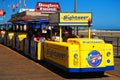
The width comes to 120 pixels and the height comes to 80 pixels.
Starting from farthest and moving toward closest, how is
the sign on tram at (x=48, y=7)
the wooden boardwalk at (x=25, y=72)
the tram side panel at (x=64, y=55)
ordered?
the sign on tram at (x=48, y=7) < the wooden boardwalk at (x=25, y=72) < the tram side panel at (x=64, y=55)

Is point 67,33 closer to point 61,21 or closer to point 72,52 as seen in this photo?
point 61,21

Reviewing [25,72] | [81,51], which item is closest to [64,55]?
[81,51]

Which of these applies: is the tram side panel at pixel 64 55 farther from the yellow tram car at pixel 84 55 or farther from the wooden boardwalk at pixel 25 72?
the wooden boardwalk at pixel 25 72

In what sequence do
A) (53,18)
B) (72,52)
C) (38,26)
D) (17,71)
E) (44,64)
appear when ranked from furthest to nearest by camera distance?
(38,26)
(44,64)
(53,18)
(17,71)
(72,52)

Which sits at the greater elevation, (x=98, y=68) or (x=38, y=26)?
(x=38, y=26)

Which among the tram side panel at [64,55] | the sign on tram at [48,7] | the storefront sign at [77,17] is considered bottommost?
the tram side panel at [64,55]

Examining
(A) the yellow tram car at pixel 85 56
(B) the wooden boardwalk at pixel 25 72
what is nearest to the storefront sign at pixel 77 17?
(A) the yellow tram car at pixel 85 56

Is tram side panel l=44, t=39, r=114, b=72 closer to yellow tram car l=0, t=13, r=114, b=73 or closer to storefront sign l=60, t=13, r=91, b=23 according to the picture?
yellow tram car l=0, t=13, r=114, b=73

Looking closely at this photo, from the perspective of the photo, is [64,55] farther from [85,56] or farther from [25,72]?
[25,72]

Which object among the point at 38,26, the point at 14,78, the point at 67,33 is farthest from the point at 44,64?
the point at 38,26

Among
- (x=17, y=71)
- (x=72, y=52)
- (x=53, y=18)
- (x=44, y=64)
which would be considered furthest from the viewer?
(x=44, y=64)

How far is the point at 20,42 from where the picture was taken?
24891 millimetres

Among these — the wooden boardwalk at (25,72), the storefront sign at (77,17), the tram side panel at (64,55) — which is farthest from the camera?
the storefront sign at (77,17)

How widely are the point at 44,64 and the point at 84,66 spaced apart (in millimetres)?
4854
